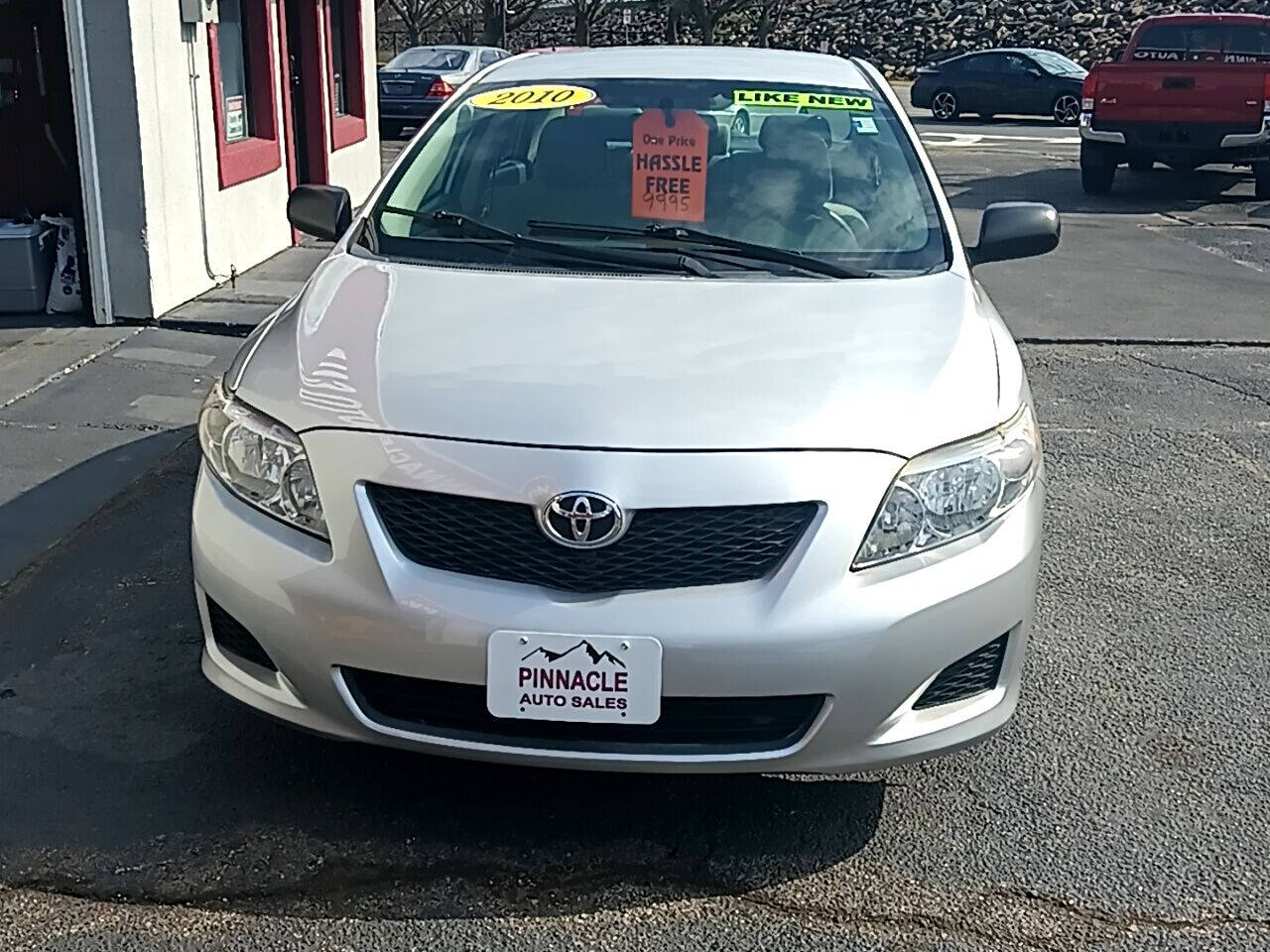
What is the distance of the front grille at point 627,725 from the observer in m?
2.75

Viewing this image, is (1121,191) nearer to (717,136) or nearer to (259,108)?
(259,108)

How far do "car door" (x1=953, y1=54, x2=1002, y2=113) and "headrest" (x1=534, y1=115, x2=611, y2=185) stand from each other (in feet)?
80.8

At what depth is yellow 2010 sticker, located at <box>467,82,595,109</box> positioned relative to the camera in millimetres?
4402

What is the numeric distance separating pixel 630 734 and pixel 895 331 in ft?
3.94

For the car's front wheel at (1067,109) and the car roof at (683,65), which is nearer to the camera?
the car roof at (683,65)

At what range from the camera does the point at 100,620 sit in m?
4.16

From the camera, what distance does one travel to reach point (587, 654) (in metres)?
2.67

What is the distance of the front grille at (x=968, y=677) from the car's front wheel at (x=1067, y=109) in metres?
25.6

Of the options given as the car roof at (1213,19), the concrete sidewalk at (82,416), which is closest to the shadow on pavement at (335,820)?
the concrete sidewalk at (82,416)

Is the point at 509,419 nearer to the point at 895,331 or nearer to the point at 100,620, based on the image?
the point at 895,331

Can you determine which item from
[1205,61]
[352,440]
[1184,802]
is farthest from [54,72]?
[1205,61]

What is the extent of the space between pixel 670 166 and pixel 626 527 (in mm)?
1732

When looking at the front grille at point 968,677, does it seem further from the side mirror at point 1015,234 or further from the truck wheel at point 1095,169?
the truck wheel at point 1095,169

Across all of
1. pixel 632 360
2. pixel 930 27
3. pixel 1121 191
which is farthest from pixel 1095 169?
pixel 930 27
